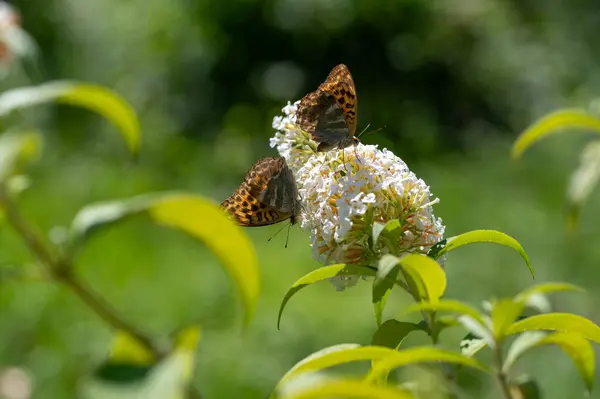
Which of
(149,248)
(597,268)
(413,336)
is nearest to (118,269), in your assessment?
(149,248)

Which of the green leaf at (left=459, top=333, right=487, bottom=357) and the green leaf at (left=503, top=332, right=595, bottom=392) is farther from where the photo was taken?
the green leaf at (left=459, top=333, right=487, bottom=357)

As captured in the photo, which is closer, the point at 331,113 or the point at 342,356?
the point at 342,356

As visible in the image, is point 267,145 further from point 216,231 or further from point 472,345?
point 216,231

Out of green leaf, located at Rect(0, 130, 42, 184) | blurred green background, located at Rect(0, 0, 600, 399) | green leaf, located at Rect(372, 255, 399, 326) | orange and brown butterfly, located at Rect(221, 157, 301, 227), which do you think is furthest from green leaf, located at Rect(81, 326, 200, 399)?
blurred green background, located at Rect(0, 0, 600, 399)

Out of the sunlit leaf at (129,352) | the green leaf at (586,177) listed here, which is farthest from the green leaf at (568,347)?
the green leaf at (586,177)

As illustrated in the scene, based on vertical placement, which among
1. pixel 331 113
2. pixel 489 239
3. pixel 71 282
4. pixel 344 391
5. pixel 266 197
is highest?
pixel 331 113

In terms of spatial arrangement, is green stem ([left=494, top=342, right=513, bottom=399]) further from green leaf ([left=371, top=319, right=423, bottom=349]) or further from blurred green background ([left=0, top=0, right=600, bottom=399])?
blurred green background ([left=0, top=0, right=600, bottom=399])

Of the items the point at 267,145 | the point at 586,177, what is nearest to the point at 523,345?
the point at 586,177

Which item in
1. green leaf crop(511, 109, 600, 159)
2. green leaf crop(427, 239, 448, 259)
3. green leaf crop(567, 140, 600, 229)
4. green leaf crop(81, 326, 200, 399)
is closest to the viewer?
green leaf crop(81, 326, 200, 399)
